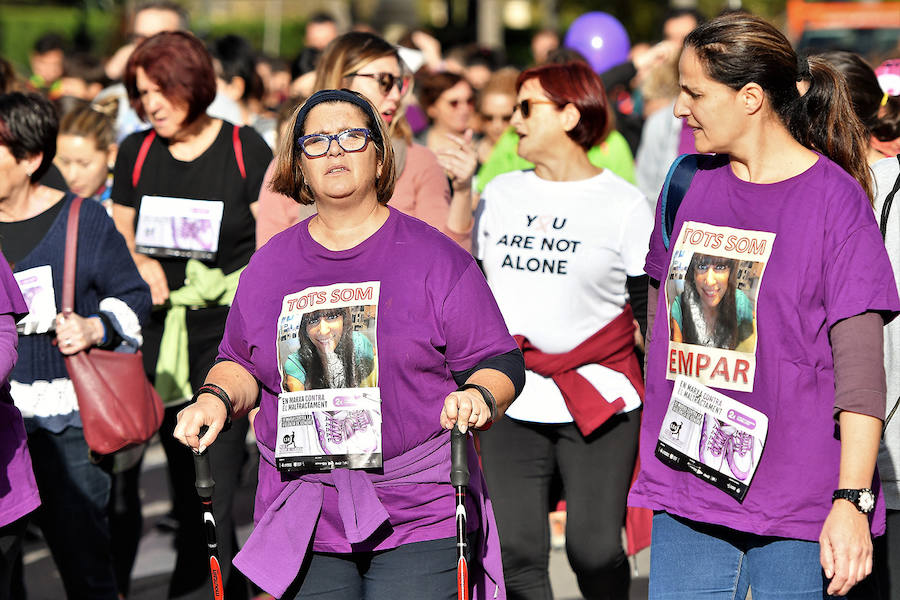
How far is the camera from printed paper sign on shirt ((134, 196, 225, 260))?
204 inches

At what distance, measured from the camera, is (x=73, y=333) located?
14.4ft

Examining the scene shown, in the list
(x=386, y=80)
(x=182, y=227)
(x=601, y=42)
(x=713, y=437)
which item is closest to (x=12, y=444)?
(x=182, y=227)

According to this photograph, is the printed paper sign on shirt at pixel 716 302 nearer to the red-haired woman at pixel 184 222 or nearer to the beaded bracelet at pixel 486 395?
the beaded bracelet at pixel 486 395

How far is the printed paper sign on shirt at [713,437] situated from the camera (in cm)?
316

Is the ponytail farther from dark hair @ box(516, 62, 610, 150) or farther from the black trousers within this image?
the black trousers

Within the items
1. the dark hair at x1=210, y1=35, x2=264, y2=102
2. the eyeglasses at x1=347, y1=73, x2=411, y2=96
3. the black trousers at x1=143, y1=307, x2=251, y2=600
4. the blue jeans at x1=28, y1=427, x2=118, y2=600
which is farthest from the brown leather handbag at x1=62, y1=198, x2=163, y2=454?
the dark hair at x1=210, y1=35, x2=264, y2=102

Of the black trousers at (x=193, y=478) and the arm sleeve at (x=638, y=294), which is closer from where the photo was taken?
the arm sleeve at (x=638, y=294)

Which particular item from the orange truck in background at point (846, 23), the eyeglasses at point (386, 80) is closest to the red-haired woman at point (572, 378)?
the eyeglasses at point (386, 80)

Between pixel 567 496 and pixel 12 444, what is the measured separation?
194 centimetres

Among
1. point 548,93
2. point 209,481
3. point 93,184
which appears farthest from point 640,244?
point 93,184

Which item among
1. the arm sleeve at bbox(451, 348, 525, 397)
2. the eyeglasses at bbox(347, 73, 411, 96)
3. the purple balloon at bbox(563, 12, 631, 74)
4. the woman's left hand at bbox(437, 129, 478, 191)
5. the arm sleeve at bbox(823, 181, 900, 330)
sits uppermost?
the purple balloon at bbox(563, 12, 631, 74)

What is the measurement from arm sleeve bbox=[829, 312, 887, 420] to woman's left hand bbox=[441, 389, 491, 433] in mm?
852

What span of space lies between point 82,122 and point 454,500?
13.1ft

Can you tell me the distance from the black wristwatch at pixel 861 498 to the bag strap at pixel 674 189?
854mm
